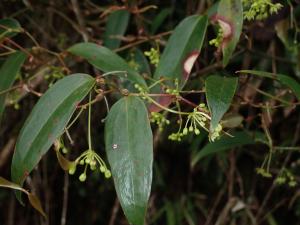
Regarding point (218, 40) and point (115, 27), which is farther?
point (115, 27)

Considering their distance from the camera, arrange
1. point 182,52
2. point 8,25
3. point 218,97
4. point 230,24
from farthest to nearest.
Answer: point 8,25
point 182,52
point 230,24
point 218,97

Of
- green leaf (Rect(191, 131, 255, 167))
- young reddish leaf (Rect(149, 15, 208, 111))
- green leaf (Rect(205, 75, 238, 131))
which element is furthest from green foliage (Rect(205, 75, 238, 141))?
green leaf (Rect(191, 131, 255, 167))

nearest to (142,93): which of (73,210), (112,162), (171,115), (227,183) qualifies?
(112,162)

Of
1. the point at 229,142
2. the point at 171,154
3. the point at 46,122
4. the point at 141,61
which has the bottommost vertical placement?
the point at 171,154

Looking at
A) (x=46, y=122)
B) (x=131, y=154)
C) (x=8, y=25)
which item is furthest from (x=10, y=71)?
(x=131, y=154)

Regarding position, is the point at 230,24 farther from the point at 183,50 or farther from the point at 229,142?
the point at 229,142

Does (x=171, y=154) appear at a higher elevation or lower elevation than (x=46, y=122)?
lower

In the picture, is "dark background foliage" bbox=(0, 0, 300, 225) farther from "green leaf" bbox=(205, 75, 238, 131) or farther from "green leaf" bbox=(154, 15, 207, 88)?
"green leaf" bbox=(205, 75, 238, 131)
